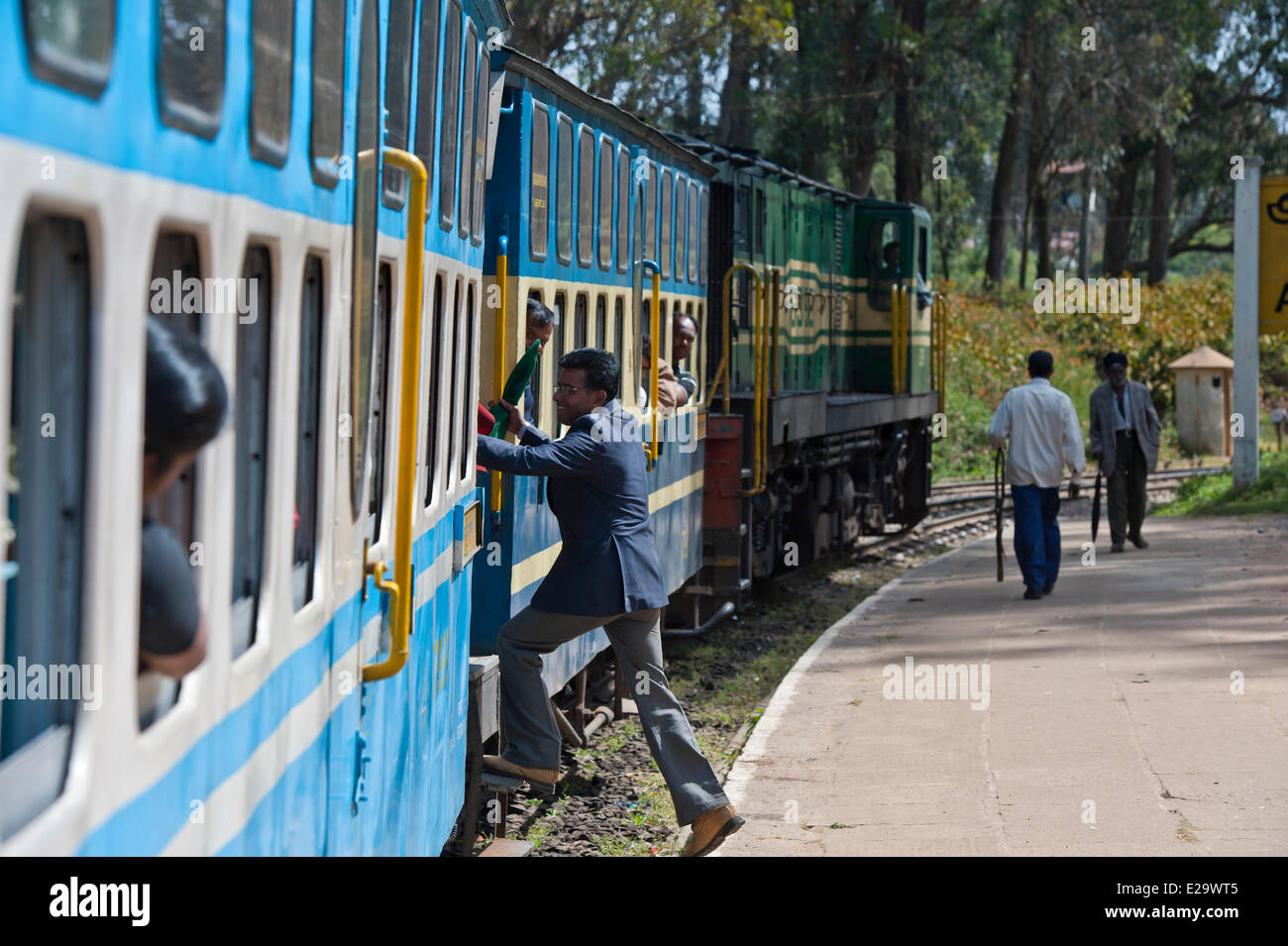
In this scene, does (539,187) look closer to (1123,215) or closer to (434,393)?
(434,393)

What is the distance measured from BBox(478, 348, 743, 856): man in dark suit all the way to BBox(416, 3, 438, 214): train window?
2.03 meters

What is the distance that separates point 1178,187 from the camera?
50281mm

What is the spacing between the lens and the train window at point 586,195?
8422 mm

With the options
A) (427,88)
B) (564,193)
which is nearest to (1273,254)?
(564,193)

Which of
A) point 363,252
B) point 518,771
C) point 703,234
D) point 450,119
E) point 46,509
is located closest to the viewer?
point 46,509

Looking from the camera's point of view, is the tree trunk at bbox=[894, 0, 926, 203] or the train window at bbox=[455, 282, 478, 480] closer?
the train window at bbox=[455, 282, 478, 480]

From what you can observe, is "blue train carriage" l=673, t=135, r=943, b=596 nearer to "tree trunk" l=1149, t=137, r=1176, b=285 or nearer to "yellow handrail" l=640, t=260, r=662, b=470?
"yellow handrail" l=640, t=260, r=662, b=470

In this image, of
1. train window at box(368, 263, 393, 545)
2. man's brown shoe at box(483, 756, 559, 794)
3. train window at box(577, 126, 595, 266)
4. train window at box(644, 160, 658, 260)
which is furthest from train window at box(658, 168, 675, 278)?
train window at box(368, 263, 393, 545)

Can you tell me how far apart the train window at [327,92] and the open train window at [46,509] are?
120 cm

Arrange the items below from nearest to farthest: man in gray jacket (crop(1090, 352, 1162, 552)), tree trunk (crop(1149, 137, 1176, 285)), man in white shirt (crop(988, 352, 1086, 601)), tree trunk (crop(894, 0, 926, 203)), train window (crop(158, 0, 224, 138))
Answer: train window (crop(158, 0, 224, 138)), man in white shirt (crop(988, 352, 1086, 601)), man in gray jacket (crop(1090, 352, 1162, 552)), tree trunk (crop(894, 0, 926, 203)), tree trunk (crop(1149, 137, 1176, 285))

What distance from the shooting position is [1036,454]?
13.1 metres

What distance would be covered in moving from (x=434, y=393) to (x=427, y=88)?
3.17 feet

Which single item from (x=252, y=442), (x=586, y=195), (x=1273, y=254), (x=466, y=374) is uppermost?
(x=1273, y=254)

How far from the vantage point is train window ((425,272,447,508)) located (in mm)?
4980
